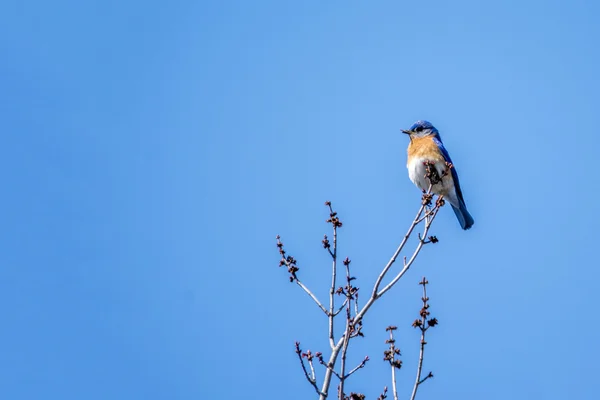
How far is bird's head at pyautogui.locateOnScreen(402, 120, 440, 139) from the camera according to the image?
9.41 metres

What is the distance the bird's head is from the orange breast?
0.16 metres

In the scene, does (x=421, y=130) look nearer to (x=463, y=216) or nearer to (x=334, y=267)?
(x=463, y=216)

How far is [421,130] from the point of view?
31.0 feet

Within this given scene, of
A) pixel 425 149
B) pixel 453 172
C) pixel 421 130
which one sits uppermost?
pixel 421 130

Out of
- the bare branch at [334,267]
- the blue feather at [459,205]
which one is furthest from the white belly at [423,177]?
the bare branch at [334,267]

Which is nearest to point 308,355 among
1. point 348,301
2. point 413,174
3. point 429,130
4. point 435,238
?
point 348,301

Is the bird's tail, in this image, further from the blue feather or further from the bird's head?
the bird's head

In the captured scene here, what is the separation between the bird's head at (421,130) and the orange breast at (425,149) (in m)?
0.16

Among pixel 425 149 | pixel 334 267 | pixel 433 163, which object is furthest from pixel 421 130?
pixel 334 267

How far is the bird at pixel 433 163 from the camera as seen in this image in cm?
872

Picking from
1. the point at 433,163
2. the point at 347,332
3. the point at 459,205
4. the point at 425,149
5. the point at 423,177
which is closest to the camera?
the point at 347,332

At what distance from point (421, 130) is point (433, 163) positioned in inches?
44.4

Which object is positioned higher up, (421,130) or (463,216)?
(421,130)

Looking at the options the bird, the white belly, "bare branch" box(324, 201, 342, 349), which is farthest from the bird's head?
"bare branch" box(324, 201, 342, 349)
